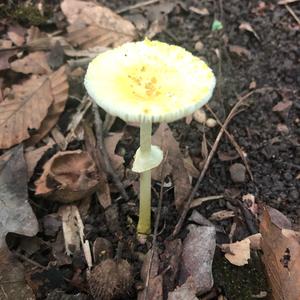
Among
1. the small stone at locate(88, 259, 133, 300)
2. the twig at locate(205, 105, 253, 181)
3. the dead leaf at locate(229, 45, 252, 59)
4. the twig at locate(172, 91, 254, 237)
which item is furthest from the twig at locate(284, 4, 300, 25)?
the small stone at locate(88, 259, 133, 300)

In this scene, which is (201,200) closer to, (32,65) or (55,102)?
(55,102)

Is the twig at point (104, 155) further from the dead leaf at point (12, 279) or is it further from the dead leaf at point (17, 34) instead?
the dead leaf at point (17, 34)

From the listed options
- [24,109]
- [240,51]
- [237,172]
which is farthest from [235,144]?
[24,109]

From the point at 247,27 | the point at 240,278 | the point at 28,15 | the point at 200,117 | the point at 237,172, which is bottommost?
the point at 240,278

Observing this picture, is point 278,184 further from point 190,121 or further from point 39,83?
point 39,83

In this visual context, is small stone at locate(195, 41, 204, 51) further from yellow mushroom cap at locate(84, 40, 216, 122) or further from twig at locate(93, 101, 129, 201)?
yellow mushroom cap at locate(84, 40, 216, 122)
